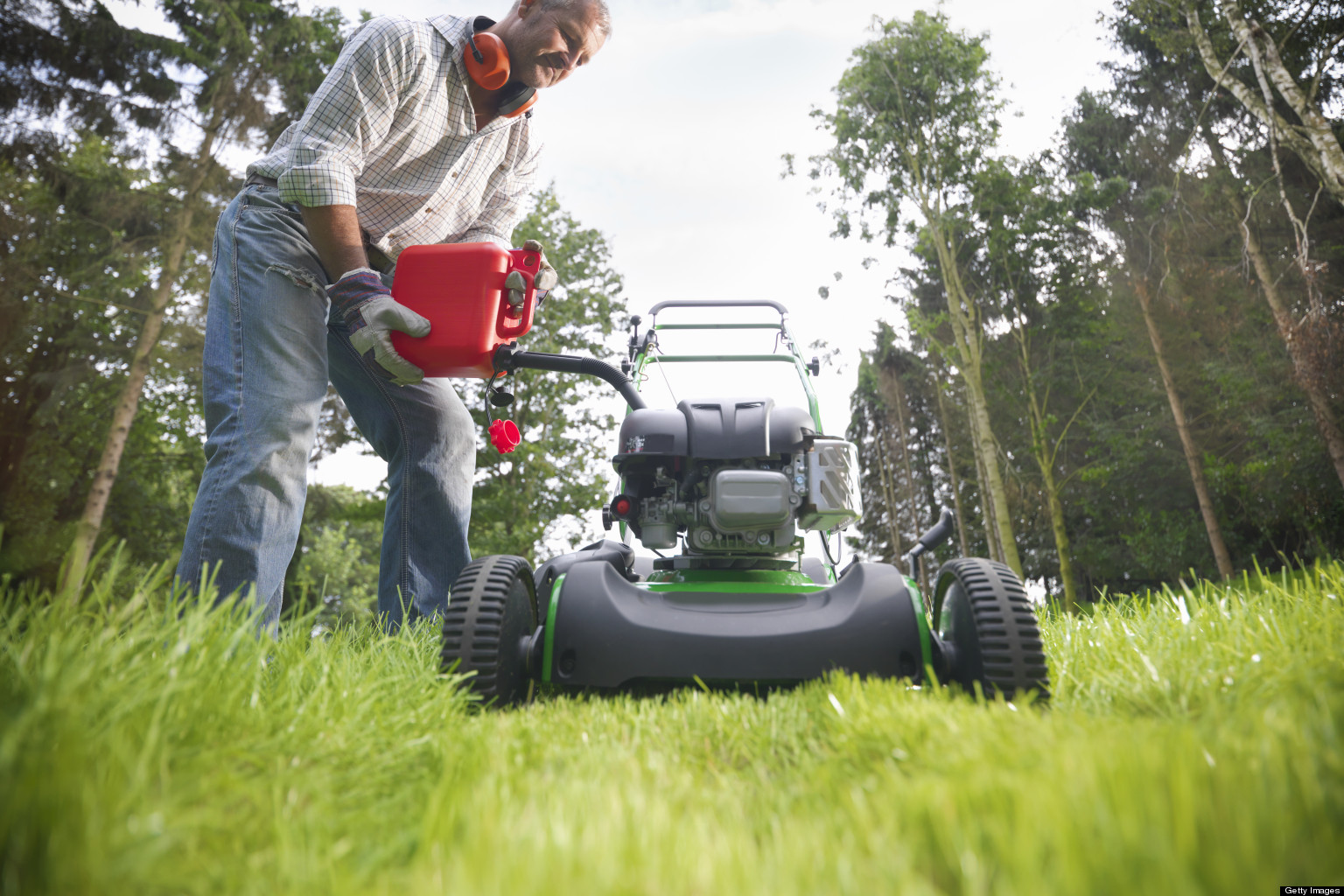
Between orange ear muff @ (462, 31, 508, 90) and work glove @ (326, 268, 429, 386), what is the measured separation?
→ 0.70 meters

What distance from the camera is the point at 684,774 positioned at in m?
1.08

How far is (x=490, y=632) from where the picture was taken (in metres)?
1.62

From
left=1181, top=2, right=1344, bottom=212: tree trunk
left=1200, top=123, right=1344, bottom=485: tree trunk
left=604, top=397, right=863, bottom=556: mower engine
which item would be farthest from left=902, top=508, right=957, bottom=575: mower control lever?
left=1200, top=123, right=1344, bottom=485: tree trunk

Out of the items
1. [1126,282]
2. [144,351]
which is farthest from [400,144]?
[1126,282]

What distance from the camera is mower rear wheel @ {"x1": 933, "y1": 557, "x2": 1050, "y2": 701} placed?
1531 millimetres

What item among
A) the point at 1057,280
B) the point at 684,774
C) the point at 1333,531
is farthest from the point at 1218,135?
the point at 684,774

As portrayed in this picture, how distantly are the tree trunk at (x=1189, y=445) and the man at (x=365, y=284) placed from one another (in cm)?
1387

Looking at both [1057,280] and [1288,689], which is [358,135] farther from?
[1057,280]

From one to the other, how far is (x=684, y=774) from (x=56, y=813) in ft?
2.30

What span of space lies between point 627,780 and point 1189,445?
15.6 m

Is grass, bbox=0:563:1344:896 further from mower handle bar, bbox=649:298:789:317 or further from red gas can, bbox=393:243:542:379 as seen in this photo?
mower handle bar, bbox=649:298:789:317

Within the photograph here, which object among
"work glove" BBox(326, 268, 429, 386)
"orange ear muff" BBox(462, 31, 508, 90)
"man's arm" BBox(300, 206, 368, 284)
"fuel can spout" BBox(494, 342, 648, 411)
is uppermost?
"orange ear muff" BBox(462, 31, 508, 90)

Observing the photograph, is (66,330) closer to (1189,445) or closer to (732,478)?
(732,478)

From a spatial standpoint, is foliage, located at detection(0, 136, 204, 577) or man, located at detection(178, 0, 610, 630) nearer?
man, located at detection(178, 0, 610, 630)
